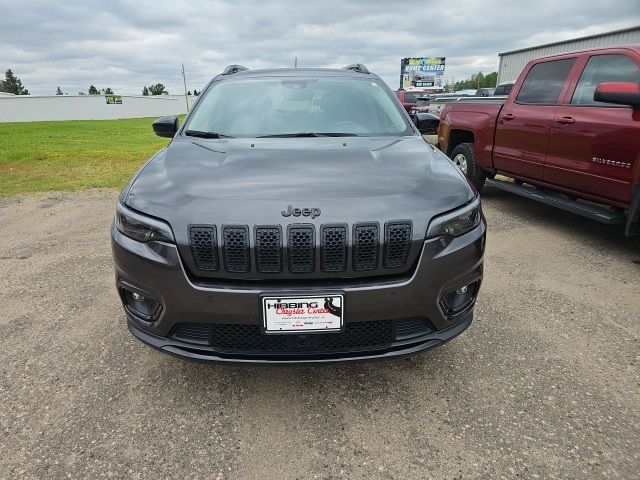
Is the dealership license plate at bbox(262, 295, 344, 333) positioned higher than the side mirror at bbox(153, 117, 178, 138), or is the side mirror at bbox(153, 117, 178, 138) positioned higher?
the side mirror at bbox(153, 117, 178, 138)

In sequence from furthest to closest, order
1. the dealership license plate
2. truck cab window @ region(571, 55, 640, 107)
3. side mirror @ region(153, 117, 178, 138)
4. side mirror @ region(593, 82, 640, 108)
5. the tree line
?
1. the tree line
2. truck cab window @ region(571, 55, 640, 107)
3. side mirror @ region(593, 82, 640, 108)
4. side mirror @ region(153, 117, 178, 138)
5. the dealership license plate

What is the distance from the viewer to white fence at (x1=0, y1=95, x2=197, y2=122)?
43938mm

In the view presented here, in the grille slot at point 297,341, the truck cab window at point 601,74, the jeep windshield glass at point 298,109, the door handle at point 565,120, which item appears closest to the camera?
the grille slot at point 297,341

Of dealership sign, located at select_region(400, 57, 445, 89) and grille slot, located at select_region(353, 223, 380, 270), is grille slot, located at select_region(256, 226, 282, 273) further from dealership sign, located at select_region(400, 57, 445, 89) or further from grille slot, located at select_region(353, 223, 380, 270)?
dealership sign, located at select_region(400, 57, 445, 89)

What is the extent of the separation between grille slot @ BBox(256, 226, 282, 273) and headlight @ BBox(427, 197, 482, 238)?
2.22 ft

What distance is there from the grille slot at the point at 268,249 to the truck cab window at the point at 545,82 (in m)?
4.40

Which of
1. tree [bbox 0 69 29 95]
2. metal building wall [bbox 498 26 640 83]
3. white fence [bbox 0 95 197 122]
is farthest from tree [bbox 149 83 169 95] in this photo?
metal building wall [bbox 498 26 640 83]

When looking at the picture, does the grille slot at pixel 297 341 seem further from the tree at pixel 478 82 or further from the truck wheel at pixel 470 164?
the tree at pixel 478 82

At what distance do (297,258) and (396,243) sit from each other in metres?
0.44

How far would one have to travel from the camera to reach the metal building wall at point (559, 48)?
56.7 ft

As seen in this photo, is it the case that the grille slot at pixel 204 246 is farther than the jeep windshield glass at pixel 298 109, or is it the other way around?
the jeep windshield glass at pixel 298 109

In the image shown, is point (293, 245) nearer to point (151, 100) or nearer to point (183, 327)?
point (183, 327)

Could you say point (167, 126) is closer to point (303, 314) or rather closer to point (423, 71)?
point (303, 314)

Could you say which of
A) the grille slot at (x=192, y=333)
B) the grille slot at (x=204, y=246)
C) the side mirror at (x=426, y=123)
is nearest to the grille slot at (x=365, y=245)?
the grille slot at (x=204, y=246)
